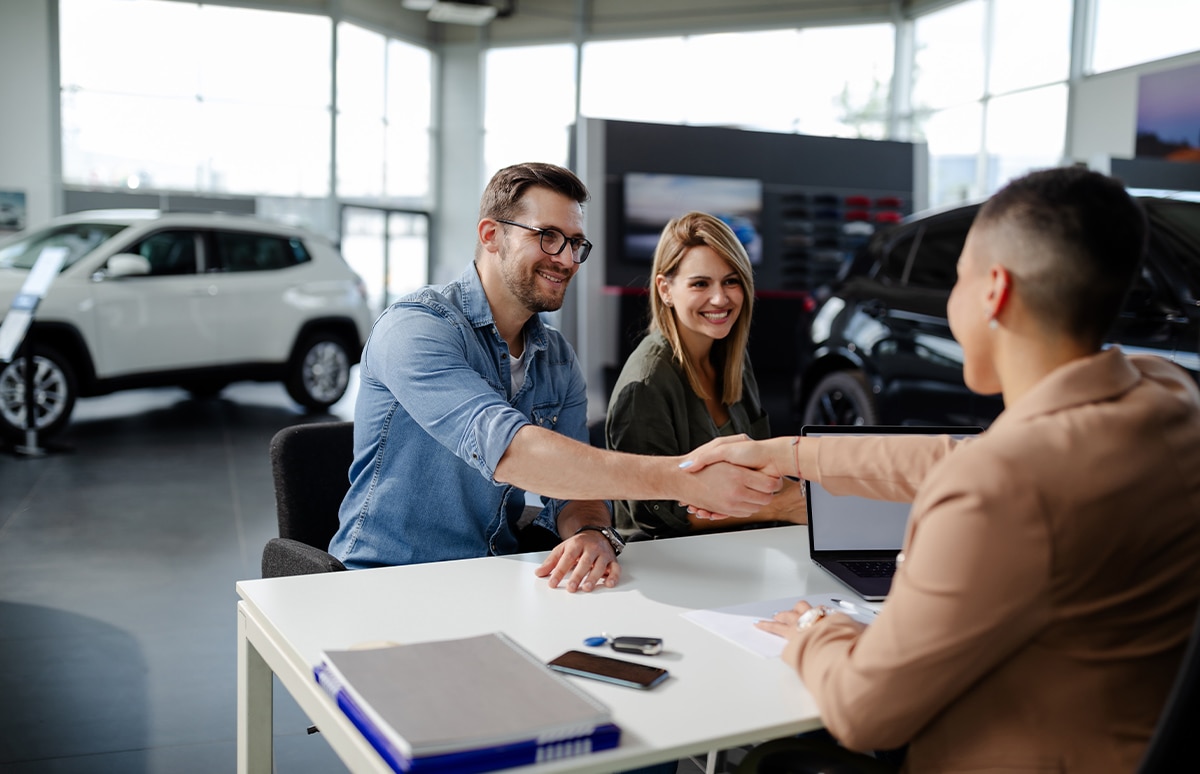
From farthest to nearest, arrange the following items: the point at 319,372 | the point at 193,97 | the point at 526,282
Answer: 1. the point at 193,97
2. the point at 319,372
3. the point at 526,282

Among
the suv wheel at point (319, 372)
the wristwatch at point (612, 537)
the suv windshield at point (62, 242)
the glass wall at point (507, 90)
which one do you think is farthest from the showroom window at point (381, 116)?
the wristwatch at point (612, 537)

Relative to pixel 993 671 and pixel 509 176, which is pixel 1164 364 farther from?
pixel 509 176

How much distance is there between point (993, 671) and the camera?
110cm

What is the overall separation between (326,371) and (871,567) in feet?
24.5

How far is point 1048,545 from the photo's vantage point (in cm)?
101

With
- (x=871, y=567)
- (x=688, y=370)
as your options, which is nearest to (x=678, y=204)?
(x=688, y=370)

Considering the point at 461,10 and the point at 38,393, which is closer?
the point at 38,393

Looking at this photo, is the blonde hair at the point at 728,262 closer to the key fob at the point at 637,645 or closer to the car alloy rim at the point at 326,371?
the key fob at the point at 637,645

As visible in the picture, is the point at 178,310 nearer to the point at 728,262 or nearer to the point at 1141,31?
the point at 728,262

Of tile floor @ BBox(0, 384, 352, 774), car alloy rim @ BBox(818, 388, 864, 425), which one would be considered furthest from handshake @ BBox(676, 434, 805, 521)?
car alloy rim @ BBox(818, 388, 864, 425)

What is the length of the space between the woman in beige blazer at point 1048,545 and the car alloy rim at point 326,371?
8024 millimetres

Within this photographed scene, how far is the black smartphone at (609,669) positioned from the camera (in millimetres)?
1322

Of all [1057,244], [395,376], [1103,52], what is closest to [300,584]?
[395,376]

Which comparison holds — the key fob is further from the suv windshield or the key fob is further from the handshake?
the suv windshield
